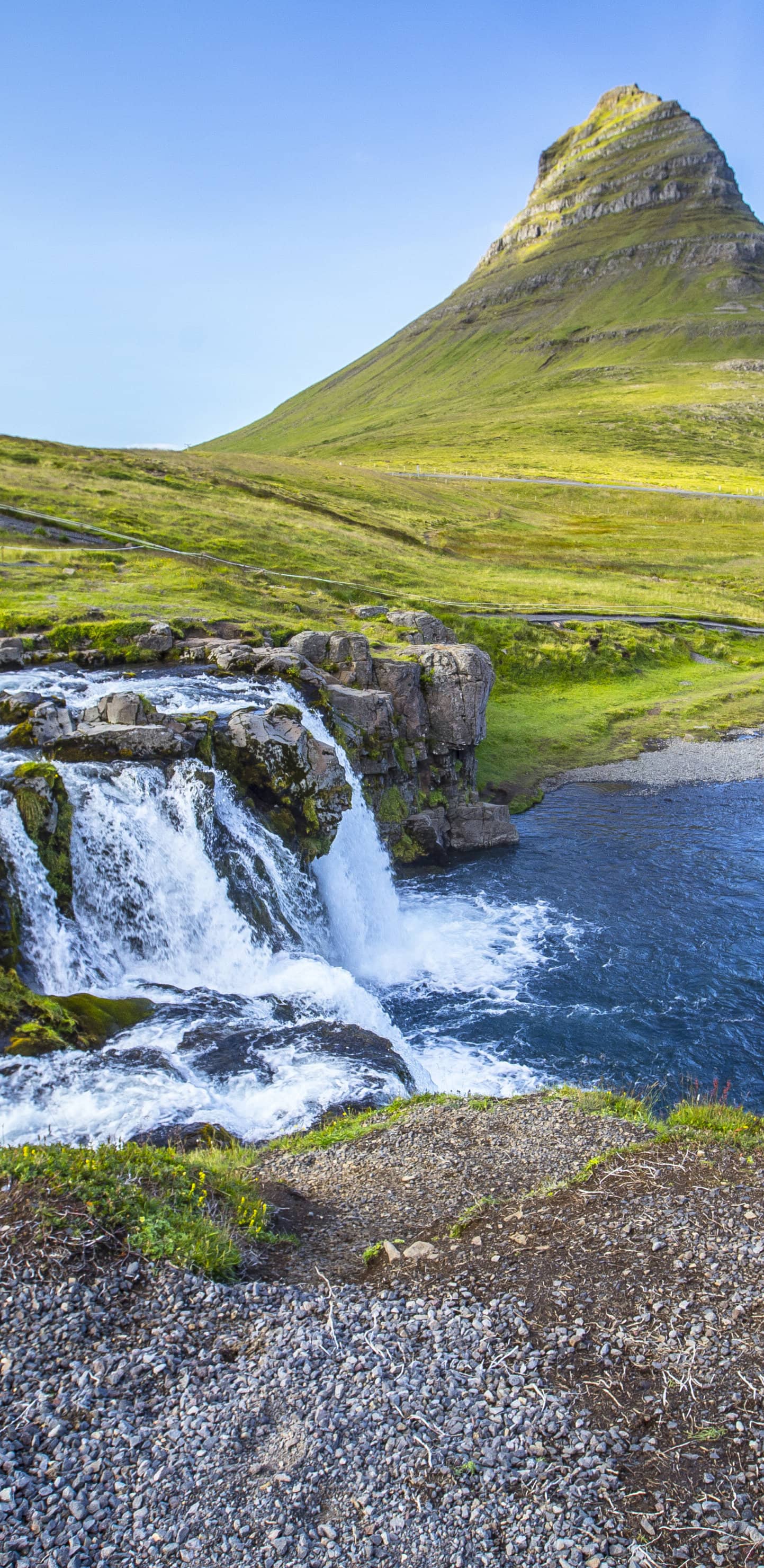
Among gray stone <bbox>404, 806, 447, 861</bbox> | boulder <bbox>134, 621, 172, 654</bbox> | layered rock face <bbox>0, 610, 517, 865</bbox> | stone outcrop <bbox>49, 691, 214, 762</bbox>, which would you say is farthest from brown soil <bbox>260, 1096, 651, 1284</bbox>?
boulder <bbox>134, 621, 172, 654</bbox>

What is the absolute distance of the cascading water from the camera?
65.4 ft

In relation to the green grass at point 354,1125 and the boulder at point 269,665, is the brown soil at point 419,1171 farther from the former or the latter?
the boulder at point 269,665

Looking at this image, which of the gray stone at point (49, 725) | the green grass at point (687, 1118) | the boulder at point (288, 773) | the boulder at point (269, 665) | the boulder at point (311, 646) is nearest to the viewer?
the green grass at point (687, 1118)

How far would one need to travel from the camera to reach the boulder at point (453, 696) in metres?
47.0

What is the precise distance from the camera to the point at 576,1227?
1323 centimetres

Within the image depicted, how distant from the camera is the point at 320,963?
95.7 feet

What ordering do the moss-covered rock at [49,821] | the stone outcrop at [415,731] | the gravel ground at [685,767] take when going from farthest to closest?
the gravel ground at [685,767]
the stone outcrop at [415,731]
the moss-covered rock at [49,821]

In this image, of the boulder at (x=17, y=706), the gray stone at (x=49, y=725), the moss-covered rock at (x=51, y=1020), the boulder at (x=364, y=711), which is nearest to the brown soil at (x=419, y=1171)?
the moss-covered rock at (x=51, y=1020)

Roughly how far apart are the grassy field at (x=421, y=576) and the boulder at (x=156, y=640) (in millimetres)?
1367

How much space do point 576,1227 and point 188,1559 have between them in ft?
22.6

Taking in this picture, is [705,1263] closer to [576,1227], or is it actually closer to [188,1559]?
[576,1227]

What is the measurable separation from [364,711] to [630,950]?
1708cm

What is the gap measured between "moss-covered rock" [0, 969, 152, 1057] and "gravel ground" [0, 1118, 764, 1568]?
891cm

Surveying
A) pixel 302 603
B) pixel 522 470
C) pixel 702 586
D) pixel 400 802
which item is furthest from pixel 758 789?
pixel 522 470
